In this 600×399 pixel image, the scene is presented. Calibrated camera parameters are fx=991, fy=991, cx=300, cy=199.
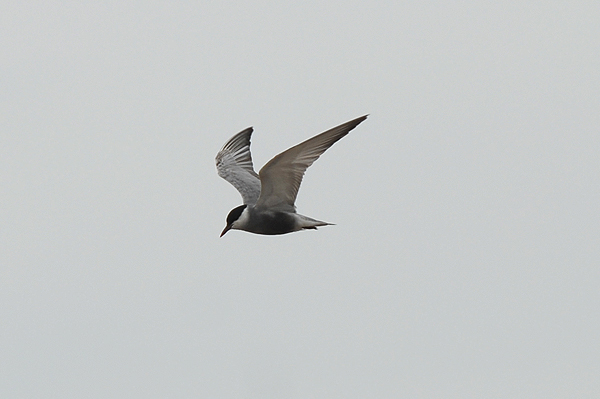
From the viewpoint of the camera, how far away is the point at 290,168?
20.7 metres

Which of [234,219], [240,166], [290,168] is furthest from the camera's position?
[240,166]

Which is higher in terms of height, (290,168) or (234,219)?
(290,168)

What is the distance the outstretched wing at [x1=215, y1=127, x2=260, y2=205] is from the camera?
2508 cm

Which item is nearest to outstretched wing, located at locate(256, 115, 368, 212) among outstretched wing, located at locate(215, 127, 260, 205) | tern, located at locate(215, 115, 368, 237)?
tern, located at locate(215, 115, 368, 237)

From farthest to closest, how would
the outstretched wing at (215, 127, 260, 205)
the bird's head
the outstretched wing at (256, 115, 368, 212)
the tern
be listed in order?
the outstretched wing at (215, 127, 260, 205) < the bird's head < the tern < the outstretched wing at (256, 115, 368, 212)

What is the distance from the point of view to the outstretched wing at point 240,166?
82.3 ft

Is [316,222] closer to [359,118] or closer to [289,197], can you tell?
[289,197]

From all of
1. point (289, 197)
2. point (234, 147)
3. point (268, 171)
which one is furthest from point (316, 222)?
point (234, 147)

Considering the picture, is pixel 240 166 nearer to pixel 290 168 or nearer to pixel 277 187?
pixel 277 187

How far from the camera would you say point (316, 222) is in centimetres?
2261

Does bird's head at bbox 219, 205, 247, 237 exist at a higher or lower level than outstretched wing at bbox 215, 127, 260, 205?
lower

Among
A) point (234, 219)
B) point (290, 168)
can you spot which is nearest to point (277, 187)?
point (290, 168)

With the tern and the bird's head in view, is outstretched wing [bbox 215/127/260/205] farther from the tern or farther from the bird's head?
the bird's head

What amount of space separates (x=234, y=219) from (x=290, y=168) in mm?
2483
